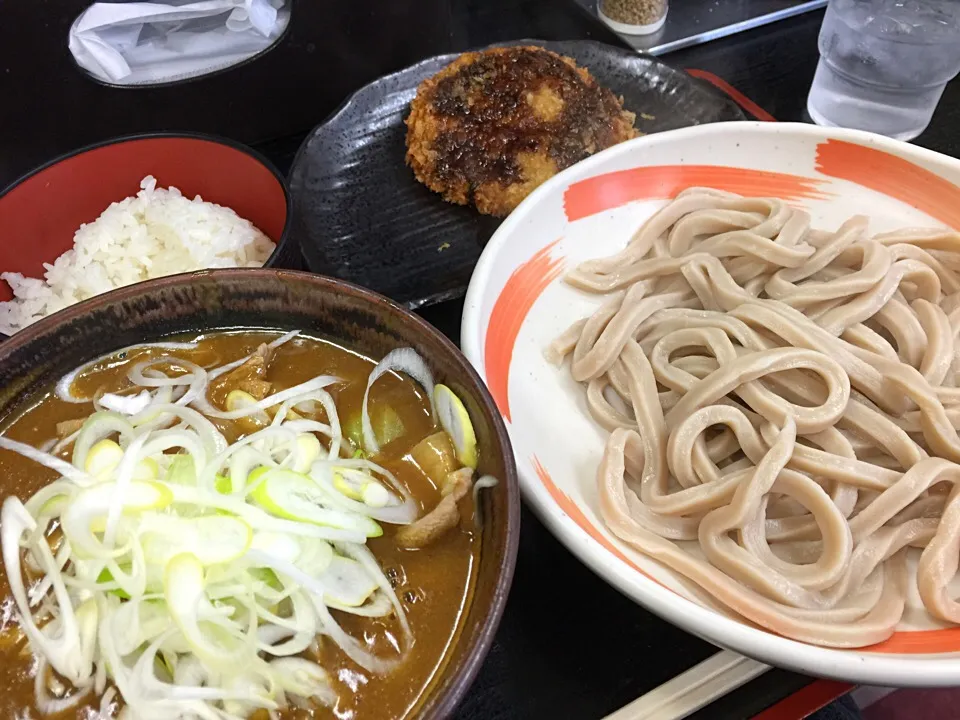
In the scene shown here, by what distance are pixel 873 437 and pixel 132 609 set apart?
1.21 m

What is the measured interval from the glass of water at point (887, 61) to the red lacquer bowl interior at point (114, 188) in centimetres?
182

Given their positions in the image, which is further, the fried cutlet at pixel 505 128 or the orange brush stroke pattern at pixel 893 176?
the fried cutlet at pixel 505 128

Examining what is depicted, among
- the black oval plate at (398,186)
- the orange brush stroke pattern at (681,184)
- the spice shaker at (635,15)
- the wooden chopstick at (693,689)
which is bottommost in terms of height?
the wooden chopstick at (693,689)

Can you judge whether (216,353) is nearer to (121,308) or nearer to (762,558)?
(121,308)

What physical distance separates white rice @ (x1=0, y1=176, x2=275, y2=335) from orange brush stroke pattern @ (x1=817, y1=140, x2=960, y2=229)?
1.32 m

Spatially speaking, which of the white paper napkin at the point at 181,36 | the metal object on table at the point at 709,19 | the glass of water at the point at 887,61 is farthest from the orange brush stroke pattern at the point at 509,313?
the metal object on table at the point at 709,19

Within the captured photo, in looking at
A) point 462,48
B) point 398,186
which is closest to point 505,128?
point 398,186

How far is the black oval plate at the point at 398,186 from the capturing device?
6.03 ft

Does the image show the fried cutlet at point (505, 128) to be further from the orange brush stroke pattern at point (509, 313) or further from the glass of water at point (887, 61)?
→ the glass of water at point (887, 61)

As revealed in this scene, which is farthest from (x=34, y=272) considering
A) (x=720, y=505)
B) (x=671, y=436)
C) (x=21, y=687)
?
(x=720, y=505)

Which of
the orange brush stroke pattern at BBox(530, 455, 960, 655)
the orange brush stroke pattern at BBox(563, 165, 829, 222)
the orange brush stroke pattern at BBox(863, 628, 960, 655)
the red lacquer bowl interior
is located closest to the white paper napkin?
the red lacquer bowl interior

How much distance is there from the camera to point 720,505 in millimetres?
1208

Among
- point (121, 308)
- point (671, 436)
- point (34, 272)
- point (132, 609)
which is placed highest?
point (121, 308)

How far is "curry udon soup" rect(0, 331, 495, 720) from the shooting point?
31.7 inches
